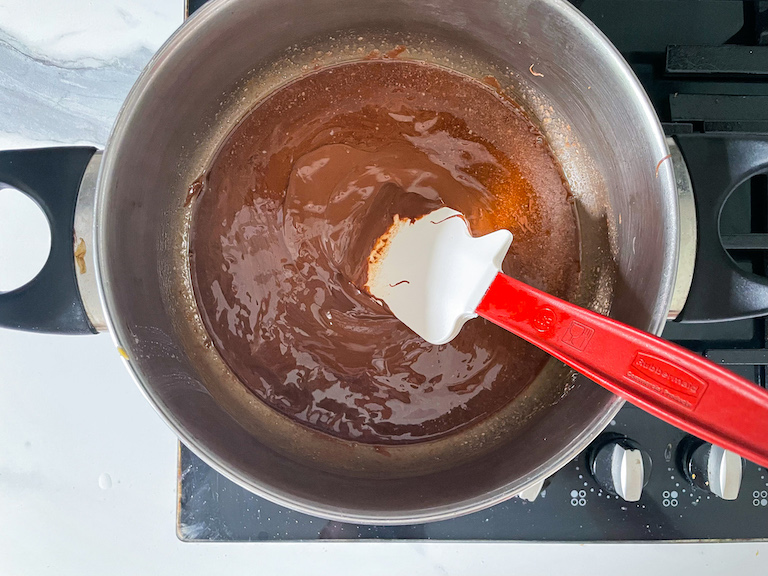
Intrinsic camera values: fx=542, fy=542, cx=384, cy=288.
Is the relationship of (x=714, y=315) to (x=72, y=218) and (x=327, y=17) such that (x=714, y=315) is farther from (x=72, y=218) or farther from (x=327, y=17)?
(x=72, y=218)

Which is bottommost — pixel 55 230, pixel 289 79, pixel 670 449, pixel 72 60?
pixel 55 230

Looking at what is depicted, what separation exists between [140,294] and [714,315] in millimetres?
787

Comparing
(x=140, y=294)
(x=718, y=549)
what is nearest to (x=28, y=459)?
(x=140, y=294)

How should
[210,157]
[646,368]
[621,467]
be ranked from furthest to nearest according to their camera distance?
[210,157], [621,467], [646,368]

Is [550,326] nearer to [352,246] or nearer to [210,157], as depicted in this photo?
[352,246]

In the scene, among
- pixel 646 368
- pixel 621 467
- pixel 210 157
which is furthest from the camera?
pixel 210 157

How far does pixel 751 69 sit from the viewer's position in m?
0.78

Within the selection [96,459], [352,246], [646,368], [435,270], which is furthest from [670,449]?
[96,459]

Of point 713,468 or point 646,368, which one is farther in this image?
point 713,468

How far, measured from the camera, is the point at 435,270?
802mm

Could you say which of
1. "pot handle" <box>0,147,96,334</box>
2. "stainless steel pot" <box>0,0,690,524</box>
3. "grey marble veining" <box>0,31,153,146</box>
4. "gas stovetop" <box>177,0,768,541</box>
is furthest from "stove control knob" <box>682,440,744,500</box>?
"grey marble veining" <box>0,31,153,146</box>

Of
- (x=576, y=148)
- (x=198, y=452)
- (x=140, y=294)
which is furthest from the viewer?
(x=576, y=148)

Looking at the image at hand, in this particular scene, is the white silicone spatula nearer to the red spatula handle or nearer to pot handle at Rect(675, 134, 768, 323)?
the red spatula handle

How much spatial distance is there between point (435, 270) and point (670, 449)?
1.49 feet
